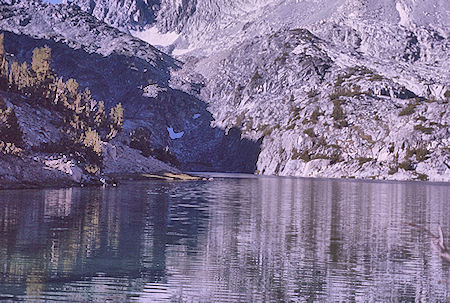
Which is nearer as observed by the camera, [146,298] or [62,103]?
[146,298]

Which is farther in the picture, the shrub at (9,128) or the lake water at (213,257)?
the shrub at (9,128)

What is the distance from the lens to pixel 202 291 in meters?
25.1

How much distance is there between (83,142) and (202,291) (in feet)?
362

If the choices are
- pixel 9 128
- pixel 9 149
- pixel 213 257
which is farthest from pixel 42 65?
pixel 213 257

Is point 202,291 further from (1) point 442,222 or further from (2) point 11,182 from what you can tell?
(2) point 11,182

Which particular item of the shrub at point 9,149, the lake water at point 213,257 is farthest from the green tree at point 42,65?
the lake water at point 213,257

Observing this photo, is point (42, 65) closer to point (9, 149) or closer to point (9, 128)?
point (9, 128)

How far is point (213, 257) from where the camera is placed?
34.2m

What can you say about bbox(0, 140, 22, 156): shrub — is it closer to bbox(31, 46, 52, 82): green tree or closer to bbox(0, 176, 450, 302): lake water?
bbox(0, 176, 450, 302): lake water

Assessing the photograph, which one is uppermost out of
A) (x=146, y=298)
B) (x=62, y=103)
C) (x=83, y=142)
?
(x=62, y=103)

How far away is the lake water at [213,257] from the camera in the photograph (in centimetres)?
2488

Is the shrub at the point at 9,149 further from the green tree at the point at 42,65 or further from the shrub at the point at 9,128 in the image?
the green tree at the point at 42,65

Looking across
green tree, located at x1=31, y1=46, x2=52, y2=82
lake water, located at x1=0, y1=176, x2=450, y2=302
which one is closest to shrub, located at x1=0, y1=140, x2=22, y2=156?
lake water, located at x1=0, y1=176, x2=450, y2=302

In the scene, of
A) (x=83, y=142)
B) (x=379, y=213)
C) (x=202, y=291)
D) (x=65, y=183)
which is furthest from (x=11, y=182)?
(x=202, y=291)
